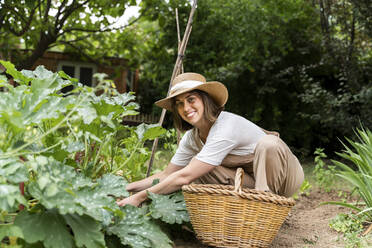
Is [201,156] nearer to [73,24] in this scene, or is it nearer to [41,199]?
[41,199]

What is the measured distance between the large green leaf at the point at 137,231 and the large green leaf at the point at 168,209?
0.15 metres

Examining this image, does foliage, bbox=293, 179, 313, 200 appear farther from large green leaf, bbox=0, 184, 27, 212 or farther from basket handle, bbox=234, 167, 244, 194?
large green leaf, bbox=0, 184, 27, 212

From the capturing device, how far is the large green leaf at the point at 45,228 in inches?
58.3

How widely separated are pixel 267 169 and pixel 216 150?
351 mm

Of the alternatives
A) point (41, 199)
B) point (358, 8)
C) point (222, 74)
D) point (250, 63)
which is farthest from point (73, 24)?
point (41, 199)

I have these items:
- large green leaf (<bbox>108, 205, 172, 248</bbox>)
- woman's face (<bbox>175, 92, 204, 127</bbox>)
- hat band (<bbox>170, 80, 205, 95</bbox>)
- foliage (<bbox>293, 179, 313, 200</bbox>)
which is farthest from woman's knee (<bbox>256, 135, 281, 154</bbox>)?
foliage (<bbox>293, 179, 313, 200</bbox>)

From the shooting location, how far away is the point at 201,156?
7.36 feet

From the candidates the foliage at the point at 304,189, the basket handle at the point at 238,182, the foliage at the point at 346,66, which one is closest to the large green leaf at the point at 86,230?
the basket handle at the point at 238,182

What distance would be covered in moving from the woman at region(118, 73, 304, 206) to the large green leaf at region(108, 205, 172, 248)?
24 centimetres

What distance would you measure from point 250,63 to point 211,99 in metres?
5.45

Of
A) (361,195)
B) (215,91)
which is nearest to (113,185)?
(215,91)

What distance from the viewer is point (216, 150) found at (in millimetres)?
2279

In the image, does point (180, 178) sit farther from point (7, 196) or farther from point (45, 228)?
point (7, 196)

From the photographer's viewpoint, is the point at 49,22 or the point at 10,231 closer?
the point at 10,231
